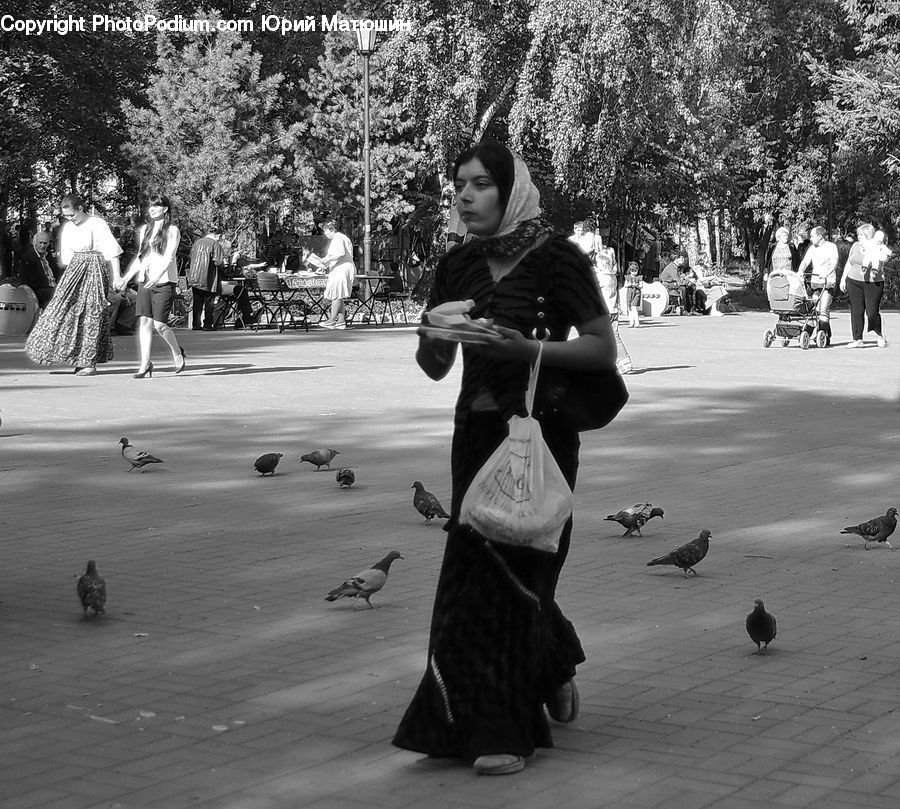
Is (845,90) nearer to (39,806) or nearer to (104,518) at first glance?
(104,518)

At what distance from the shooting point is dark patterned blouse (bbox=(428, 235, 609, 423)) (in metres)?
4.66

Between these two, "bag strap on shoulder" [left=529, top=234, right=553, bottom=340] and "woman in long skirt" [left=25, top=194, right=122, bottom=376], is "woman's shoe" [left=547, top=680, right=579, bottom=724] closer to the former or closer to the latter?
"bag strap on shoulder" [left=529, top=234, right=553, bottom=340]

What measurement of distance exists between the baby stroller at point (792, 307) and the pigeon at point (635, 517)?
1576cm

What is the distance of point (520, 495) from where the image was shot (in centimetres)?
446

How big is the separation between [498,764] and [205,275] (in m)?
23.8

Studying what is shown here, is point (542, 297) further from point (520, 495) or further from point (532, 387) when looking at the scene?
point (520, 495)

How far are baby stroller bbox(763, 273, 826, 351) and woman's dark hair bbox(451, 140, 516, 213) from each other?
19.9 m

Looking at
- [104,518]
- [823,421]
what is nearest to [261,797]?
[104,518]

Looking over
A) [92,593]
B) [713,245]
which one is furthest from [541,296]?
[713,245]

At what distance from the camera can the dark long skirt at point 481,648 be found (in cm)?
458

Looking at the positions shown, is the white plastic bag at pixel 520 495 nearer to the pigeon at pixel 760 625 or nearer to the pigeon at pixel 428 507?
the pigeon at pixel 760 625

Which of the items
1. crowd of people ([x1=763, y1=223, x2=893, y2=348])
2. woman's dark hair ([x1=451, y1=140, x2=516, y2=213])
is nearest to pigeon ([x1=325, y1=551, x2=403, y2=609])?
woman's dark hair ([x1=451, y1=140, x2=516, y2=213])

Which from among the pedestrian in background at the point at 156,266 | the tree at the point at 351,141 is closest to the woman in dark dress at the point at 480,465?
the pedestrian in background at the point at 156,266

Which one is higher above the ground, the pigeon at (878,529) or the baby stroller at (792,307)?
the baby stroller at (792,307)
